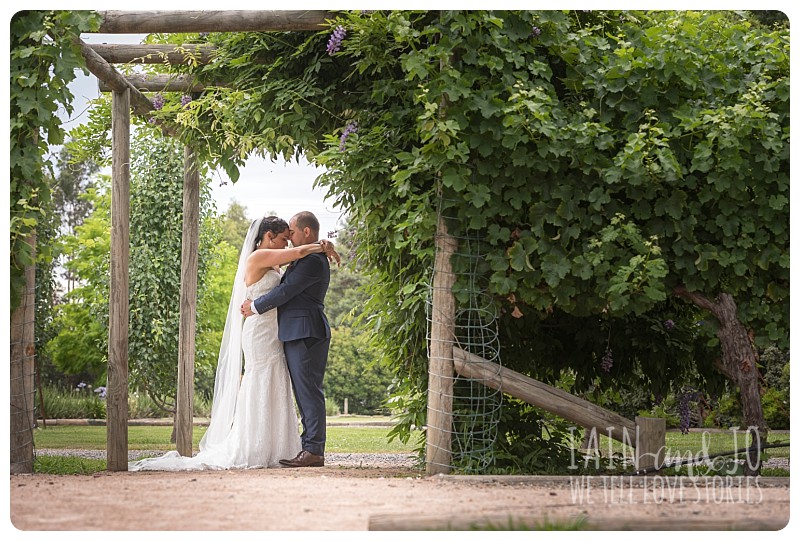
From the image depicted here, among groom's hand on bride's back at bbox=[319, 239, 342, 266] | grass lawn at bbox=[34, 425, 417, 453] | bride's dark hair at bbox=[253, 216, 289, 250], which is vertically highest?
bride's dark hair at bbox=[253, 216, 289, 250]

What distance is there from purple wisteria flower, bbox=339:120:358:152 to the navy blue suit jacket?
1162 mm

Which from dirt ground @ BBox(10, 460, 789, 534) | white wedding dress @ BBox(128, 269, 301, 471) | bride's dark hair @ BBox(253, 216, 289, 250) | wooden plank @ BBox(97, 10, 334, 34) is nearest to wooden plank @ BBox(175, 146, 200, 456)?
white wedding dress @ BBox(128, 269, 301, 471)

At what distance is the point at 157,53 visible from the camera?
624 centimetres

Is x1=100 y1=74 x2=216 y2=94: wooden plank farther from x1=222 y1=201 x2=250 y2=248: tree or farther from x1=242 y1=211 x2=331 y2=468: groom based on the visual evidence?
x1=222 y1=201 x2=250 y2=248: tree

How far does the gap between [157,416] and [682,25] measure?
34.4 feet

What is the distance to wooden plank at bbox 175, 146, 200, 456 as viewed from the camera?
755 centimetres

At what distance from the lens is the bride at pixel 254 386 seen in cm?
618

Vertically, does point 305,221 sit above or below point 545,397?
above

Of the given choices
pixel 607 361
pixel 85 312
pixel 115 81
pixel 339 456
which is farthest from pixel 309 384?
pixel 85 312

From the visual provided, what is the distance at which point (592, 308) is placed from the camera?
529 centimetres

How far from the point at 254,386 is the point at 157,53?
8.39ft

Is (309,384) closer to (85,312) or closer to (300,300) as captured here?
(300,300)

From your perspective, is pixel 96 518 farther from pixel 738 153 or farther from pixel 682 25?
pixel 682 25
